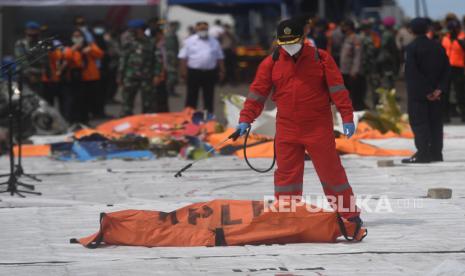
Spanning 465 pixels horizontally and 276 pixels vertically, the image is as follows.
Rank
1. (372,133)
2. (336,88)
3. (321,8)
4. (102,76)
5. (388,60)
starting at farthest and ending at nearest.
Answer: (321,8)
(388,60)
(102,76)
(372,133)
(336,88)

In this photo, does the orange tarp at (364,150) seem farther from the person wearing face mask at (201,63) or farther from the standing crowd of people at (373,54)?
the person wearing face mask at (201,63)

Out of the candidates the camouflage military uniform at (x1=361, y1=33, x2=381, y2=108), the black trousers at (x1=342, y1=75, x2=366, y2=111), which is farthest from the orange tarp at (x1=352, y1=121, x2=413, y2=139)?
the camouflage military uniform at (x1=361, y1=33, x2=381, y2=108)

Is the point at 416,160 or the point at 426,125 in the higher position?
the point at 426,125

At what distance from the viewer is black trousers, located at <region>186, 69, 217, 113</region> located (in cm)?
2186

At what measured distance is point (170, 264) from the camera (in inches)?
345

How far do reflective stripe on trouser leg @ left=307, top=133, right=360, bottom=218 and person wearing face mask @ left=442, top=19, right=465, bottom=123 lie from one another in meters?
11.9

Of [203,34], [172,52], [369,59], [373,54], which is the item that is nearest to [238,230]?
[203,34]

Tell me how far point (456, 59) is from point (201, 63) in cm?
428

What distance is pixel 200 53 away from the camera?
21.7 meters

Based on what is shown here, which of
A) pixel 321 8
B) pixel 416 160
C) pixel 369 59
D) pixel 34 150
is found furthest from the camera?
pixel 321 8

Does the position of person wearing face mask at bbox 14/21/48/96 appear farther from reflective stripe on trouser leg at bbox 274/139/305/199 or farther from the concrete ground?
reflective stripe on trouser leg at bbox 274/139/305/199

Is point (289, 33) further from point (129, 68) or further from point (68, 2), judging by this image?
point (68, 2)

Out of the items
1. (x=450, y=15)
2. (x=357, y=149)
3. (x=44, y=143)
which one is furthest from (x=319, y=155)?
(x=450, y=15)

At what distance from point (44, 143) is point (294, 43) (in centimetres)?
966
